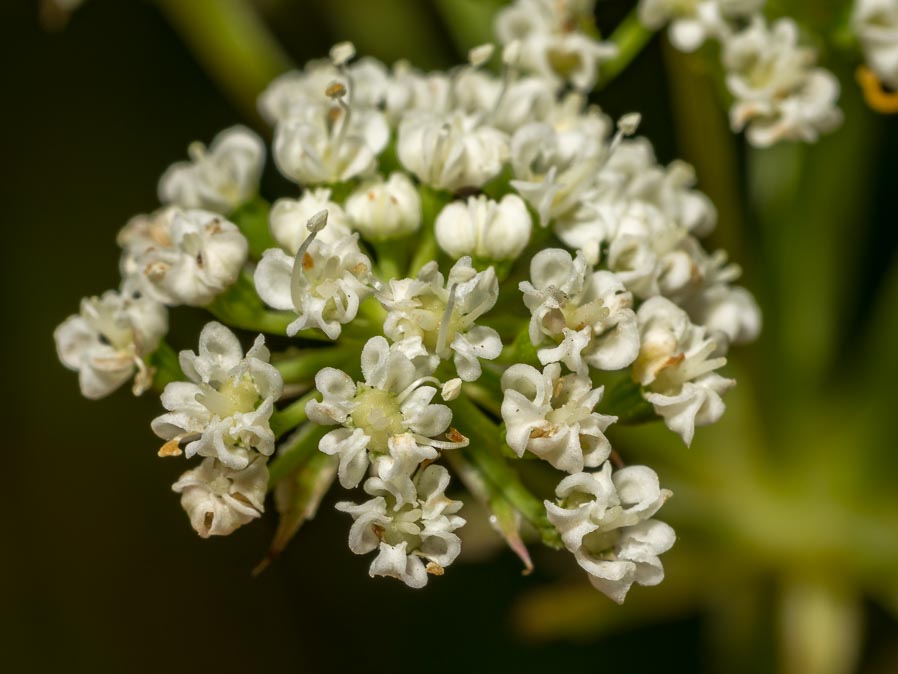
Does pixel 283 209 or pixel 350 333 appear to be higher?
pixel 283 209

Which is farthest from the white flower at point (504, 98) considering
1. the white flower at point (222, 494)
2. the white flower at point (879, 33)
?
the white flower at point (222, 494)

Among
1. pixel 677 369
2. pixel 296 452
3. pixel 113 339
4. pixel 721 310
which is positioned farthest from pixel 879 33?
pixel 113 339

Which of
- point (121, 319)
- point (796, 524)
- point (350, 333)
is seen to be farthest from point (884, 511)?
point (121, 319)

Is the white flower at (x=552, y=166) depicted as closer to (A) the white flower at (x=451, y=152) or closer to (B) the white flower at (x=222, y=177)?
(A) the white flower at (x=451, y=152)

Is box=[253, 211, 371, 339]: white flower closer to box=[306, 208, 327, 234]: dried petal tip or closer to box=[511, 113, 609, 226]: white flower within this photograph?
box=[306, 208, 327, 234]: dried petal tip

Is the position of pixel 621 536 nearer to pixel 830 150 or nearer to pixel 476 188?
pixel 476 188

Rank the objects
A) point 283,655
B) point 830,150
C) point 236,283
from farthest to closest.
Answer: point 283,655
point 830,150
point 236,283

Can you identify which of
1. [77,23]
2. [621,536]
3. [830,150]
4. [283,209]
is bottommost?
[830,150]
